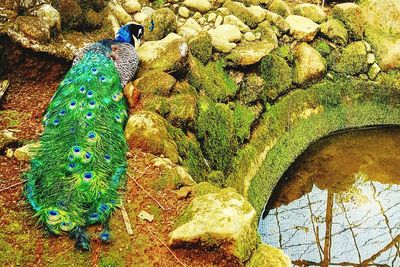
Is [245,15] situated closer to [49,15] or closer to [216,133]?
[216,133]

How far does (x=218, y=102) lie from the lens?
6.08 m

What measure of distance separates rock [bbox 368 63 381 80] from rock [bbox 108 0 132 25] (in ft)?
15.6

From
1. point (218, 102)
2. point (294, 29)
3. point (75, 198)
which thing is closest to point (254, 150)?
point (218, 102)

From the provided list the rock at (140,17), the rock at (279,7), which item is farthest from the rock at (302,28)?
the rock at (140,17)

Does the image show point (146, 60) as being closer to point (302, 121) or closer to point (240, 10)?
point (240, 10)

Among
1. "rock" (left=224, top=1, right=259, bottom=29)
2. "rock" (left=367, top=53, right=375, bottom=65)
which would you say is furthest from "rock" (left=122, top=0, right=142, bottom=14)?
"rock" (left=367, top=53, right=375, bottom=65)

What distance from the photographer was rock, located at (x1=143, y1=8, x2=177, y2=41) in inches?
240

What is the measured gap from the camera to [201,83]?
19.0ft

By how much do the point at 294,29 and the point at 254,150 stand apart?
2.57 metres

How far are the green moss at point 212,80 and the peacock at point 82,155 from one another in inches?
50.1

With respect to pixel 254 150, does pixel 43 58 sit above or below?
above

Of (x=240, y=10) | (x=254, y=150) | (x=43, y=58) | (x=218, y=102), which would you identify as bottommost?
(x=254, y=150)

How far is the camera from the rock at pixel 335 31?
319 inches

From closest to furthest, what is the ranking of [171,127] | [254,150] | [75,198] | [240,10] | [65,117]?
[75,198] < [65,117] < [171,127] < [254,150] < [240,10]
